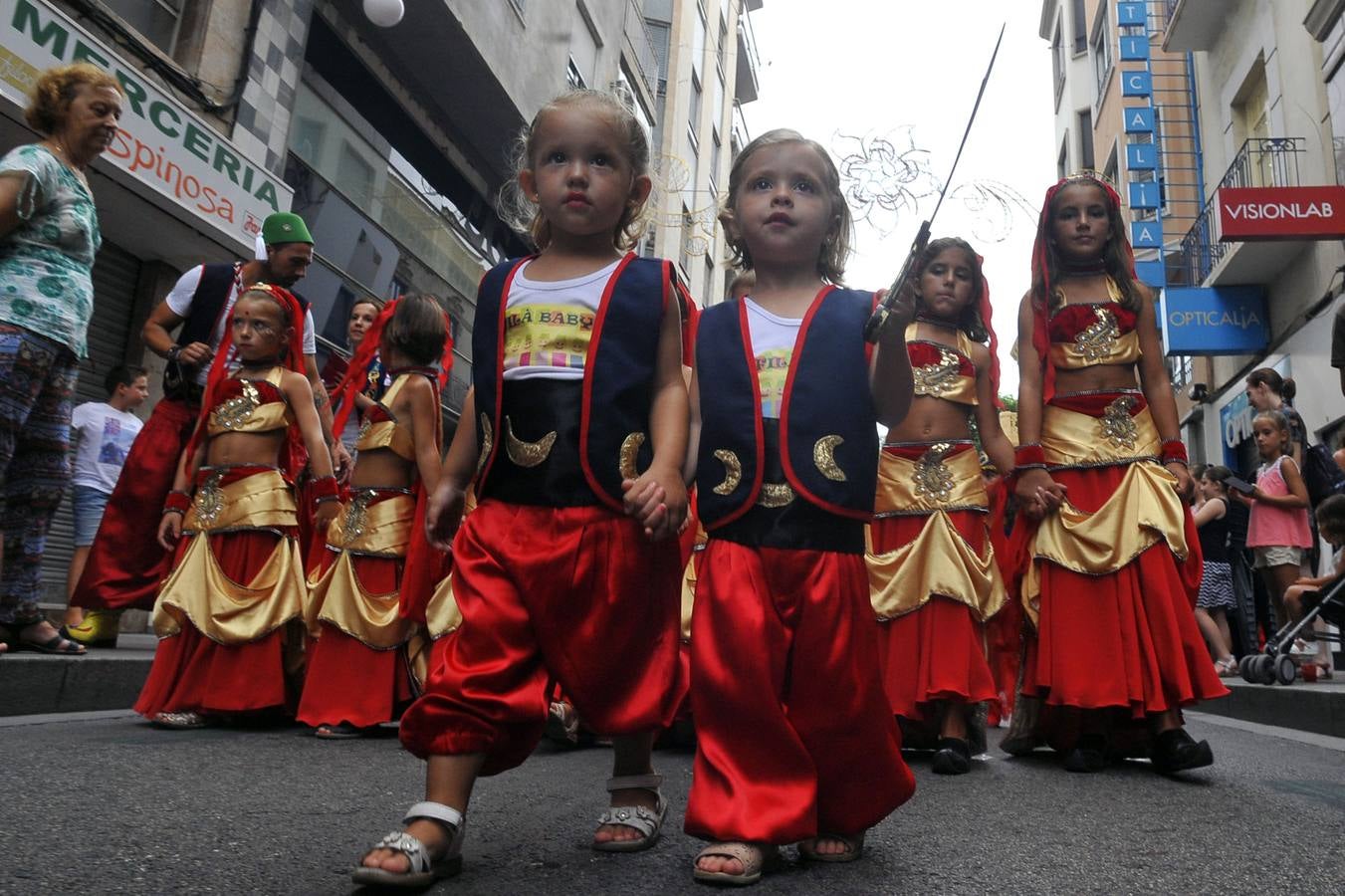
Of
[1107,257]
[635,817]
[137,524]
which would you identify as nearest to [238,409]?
[137,524]

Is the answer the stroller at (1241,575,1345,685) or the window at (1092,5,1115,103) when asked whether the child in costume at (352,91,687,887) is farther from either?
the window at (1092,5,1115,103)

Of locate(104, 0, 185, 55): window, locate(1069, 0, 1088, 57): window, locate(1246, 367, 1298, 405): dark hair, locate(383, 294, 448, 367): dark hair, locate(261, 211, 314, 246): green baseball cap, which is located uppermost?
locate(1069, 0, 1088, 57): window

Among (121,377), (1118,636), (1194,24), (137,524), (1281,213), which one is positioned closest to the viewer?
(1118,636)

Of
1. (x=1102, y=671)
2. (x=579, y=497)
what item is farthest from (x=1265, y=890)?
(x=1102, y=671)

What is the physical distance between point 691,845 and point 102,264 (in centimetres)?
772

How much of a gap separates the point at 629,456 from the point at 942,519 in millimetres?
2138

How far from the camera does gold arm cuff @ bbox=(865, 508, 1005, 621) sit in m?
4.04

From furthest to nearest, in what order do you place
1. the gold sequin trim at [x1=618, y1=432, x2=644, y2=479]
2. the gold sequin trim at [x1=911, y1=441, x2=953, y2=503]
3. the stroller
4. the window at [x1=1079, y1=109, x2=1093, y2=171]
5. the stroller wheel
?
the window at [x1=1079, y1=109, x2=1093, y2=171] → the stroller wheel → the stroller → the gold sequin trim at [x1=911, y1=441, x2=953, y2=503] → the gold sequin trim at [x1=618, y1=432, x2=644, y2=479]

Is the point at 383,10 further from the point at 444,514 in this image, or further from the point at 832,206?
the point at 444,514

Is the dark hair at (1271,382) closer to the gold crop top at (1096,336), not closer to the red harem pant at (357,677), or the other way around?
the gold crop top at (1096,336)

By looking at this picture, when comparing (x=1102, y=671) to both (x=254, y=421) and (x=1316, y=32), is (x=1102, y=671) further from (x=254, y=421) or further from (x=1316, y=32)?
(x=1316, y=32)

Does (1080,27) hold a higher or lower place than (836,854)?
higher

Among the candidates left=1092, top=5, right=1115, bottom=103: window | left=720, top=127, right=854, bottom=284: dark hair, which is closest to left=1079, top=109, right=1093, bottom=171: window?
left=1092, top=5, right=1115, bottom=103: window

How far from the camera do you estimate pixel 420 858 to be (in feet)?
5.94
